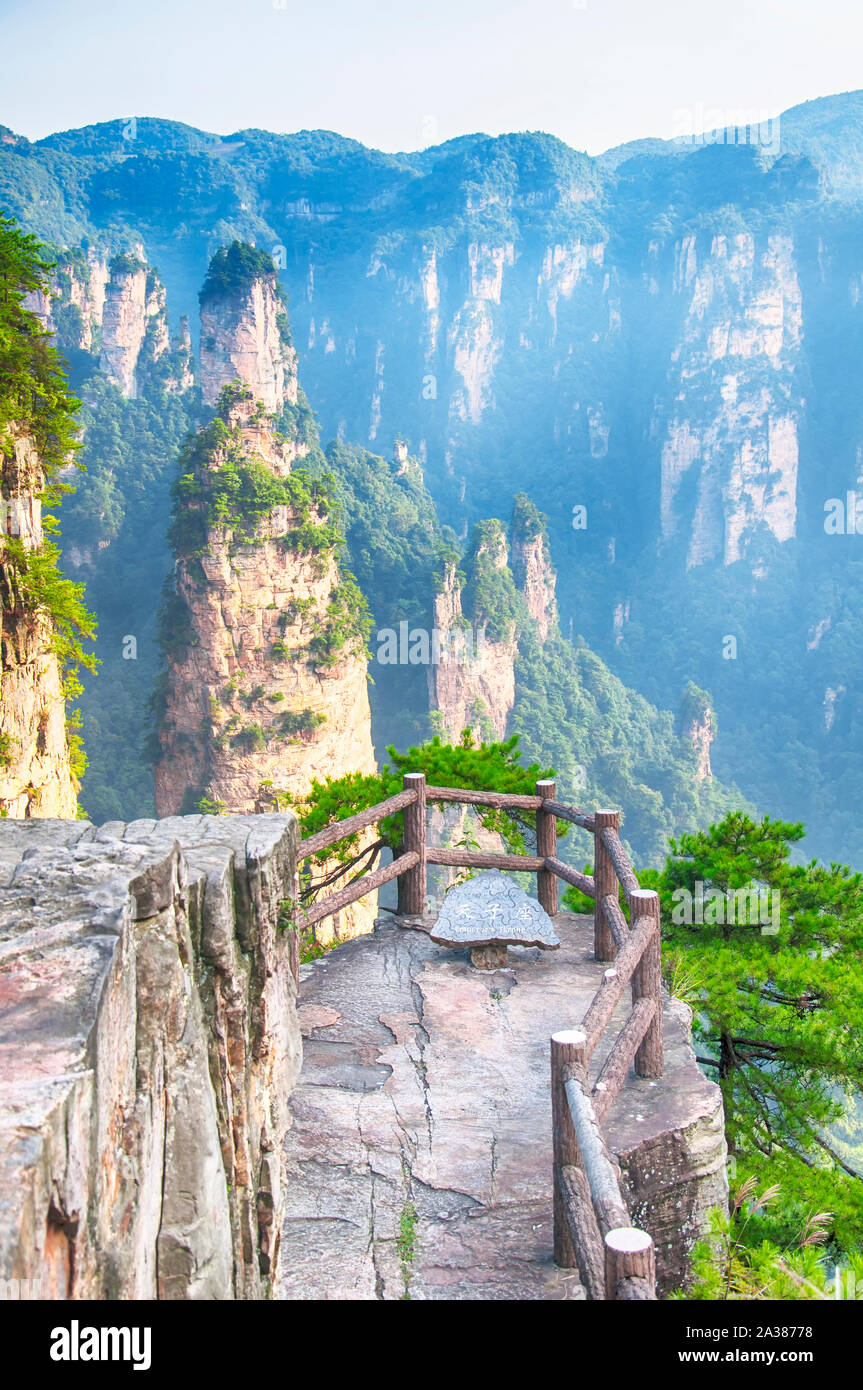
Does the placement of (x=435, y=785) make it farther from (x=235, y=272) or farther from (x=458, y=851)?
(x=235, y=272)

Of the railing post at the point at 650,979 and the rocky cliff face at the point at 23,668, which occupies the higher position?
the rocky cliff face at the point at 23,668

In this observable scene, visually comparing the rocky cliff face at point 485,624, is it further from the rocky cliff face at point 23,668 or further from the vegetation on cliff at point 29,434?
the vegetation on cliff at point 29,434

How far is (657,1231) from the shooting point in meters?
3.89

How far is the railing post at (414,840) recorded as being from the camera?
6188 mm

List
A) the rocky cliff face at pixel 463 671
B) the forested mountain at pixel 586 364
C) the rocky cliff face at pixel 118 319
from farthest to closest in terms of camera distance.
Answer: the forested mountain at pixel 586 364 < the rocky cliff face at pixel 118 319 < the rocky cliff face at pixel 463 671

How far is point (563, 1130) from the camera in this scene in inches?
130

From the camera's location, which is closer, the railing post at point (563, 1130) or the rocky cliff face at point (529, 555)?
the railing post at point (563, 1130)

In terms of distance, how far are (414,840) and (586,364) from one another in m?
87.6

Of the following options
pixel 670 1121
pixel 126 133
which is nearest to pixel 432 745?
pixel 670 1121

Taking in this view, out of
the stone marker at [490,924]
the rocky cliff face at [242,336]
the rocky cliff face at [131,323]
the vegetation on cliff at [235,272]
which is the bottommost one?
the stone marker at [490,924]

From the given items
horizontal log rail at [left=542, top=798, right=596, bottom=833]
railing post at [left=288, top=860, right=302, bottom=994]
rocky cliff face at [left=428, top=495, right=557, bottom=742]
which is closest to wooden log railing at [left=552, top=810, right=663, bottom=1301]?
horizontal log rail at [left=542, top=798, right=596, bottom=833]

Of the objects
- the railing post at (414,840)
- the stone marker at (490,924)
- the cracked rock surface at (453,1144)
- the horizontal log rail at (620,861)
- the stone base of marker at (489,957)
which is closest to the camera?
the cracked rock surface at (453,1144)

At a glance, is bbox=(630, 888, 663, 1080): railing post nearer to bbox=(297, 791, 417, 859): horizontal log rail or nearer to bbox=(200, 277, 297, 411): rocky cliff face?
bbox=(297, 791, 417, 859): horizontal log rail

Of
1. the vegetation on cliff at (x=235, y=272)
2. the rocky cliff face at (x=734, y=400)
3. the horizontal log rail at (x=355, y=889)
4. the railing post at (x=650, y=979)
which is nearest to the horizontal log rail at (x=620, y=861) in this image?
the railing post at (x=650, y=979)
